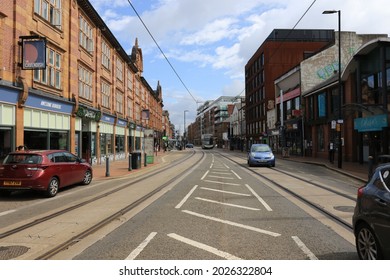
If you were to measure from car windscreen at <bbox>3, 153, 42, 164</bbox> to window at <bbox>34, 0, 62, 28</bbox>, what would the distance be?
1014cm

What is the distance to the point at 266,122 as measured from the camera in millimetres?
63594

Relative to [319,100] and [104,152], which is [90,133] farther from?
[319,100]

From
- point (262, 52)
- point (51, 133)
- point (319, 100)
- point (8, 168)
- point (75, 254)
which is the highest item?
point (262, 52)

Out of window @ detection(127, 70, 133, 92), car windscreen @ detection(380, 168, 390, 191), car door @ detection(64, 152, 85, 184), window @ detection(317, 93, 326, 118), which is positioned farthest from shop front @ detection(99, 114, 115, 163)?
car windscreen @ detection(380, 168, 390, 191)

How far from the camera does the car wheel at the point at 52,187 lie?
11.9m

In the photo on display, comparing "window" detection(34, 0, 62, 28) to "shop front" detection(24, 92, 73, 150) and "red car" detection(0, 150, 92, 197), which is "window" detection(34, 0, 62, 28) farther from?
"red car" detection(0, 150, 92, 197)

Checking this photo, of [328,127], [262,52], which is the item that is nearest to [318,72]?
[328,127]

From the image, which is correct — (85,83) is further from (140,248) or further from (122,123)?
(140,248)

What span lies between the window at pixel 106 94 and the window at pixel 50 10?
34.1 ft

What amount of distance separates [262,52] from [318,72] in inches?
1043

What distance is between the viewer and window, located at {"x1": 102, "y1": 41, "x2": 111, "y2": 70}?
1268 inches

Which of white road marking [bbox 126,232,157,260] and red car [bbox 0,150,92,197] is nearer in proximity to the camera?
white road marking [bbox 126,232,157,260]

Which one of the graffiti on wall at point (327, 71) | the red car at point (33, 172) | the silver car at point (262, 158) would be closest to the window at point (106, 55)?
the silver car at point (262, 158)

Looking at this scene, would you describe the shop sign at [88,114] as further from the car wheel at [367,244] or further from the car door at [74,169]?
the car wheel at [367,244]
